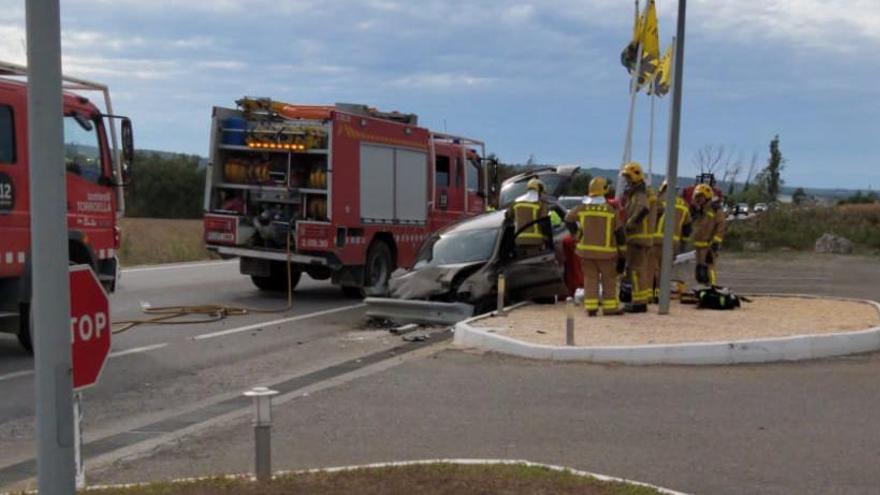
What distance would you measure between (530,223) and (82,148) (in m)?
5.89

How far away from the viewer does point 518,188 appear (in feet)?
74.1

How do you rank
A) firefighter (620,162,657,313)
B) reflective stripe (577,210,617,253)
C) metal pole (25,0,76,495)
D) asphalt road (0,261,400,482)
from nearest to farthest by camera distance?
1. metal pole (25,0,76,495)
2. asphalt road (0,261,400,482)
3. reflective stripe (577,210,617,253)
4. firefighter (620,162,657,313)

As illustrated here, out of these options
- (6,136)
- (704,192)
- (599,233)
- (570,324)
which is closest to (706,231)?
(704,192)

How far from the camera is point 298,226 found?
50.6ft

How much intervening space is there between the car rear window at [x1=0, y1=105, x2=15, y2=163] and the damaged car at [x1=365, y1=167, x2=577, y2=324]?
4.82 m

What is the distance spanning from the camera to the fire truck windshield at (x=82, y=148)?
1085cm

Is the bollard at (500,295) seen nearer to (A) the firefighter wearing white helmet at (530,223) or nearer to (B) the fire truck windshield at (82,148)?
(A) the firefighter wearing white helmet at (530,223)

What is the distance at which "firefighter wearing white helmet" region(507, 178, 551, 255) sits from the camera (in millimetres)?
13609

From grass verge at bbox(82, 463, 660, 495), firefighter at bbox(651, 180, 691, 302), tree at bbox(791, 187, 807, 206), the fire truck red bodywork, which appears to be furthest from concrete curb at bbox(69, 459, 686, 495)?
tree at bbox(791, 187, 807, 206)

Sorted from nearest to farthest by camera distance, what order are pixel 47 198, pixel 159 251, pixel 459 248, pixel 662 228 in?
pixel 47 198 → pixel 459 248 → pixel 662 228 → pixel 159 251

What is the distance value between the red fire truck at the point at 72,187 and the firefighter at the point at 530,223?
526 cm

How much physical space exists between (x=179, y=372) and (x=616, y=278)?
5.59m

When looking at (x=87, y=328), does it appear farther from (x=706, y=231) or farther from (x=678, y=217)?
(x=706, y=231)

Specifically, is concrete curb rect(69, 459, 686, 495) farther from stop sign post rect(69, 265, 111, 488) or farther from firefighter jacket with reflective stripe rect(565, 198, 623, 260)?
firefighter jacket with reflective stripe rect(565, 198, 623, 260)
